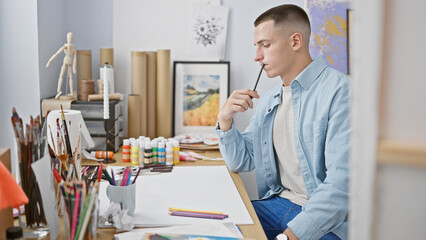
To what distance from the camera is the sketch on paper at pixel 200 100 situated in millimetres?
2299

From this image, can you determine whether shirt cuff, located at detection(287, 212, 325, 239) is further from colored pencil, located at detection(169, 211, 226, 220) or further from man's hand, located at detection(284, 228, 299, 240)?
colored pencil, located at detection(169, 211, 226, 220)

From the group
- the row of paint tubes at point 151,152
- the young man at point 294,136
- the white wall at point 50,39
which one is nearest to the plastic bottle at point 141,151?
the row of paint tubes at point 151,152

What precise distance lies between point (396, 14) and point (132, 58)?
5.90 ft

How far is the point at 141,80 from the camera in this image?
219 cm

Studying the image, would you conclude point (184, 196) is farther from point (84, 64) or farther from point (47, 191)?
point (84, 64)

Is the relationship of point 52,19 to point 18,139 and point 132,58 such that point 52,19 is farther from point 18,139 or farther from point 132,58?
point 18,139

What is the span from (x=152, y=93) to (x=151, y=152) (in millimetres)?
576

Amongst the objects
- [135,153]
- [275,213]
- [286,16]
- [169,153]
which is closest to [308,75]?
[286,16]

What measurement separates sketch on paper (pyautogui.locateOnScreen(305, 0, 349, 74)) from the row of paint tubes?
988 mm

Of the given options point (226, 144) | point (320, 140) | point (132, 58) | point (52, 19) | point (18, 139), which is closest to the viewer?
point (18, 139)

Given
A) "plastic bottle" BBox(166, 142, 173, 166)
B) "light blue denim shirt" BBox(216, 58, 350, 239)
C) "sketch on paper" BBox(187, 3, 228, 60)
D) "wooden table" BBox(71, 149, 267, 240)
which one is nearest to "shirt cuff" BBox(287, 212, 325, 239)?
"light blue denim shirt" BBox(216, 58, 350, 239)

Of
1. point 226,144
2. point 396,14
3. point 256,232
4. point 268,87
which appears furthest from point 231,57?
point 396,14

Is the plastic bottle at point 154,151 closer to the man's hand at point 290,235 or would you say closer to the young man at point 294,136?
the young man at point 294,136

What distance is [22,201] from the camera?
804 mm
